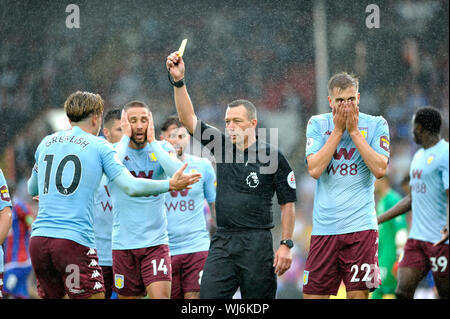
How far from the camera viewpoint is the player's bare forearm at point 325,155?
5203 mm

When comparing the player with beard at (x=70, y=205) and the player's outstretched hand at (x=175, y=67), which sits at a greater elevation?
the player's outstretched hand at (x=175, y=67)

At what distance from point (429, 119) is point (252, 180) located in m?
2.69

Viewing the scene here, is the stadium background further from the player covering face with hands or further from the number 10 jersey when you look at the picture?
the number 10 jersey

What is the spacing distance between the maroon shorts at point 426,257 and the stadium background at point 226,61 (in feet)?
17.5

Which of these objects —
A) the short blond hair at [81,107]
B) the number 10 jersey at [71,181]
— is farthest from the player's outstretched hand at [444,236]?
the short blond hair at [81,107]

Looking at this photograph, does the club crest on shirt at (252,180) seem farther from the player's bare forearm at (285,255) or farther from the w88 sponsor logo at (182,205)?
the w88 sponsor logo at (182,205)

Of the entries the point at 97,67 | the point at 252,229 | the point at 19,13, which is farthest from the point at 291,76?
the point at 252,229

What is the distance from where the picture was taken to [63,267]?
5.05 meters

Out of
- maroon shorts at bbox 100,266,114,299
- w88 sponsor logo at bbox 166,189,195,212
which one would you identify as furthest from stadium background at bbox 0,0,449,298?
maroon shorts at bbox 100,266,114,299

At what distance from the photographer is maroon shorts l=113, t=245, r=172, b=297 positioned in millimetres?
6309

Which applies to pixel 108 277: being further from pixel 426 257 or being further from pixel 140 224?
pixel 426 257

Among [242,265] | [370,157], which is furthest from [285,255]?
[370,157]

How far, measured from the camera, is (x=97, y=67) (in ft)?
48.3

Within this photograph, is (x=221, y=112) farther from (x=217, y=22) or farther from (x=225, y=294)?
(x=225, y=294)
